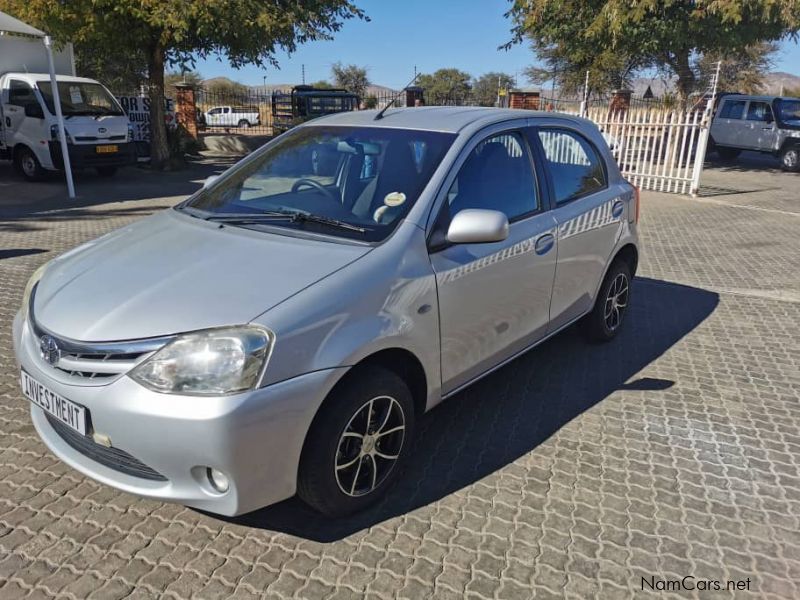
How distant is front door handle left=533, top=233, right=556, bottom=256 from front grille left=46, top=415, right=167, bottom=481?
7.65ft

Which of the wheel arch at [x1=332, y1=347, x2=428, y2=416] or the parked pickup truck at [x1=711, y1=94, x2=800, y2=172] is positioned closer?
the wheel arch at [x1=332, y1=347, x2=428, y2=416]

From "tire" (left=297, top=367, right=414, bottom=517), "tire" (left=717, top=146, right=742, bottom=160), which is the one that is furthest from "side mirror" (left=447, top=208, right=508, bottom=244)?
"tire" (left=717, top=146, right=742, bottom=160)

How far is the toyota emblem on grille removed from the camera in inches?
99.2

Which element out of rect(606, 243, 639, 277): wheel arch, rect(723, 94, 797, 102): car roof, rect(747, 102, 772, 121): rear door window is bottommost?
rect(606, 243, 639, 277): wheel arch

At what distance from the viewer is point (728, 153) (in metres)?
21.3

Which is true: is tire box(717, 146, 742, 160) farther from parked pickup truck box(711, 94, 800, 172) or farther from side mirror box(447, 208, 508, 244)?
side mirror box(447, 208, 508, 244)

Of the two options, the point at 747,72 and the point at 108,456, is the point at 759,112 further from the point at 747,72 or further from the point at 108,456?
the point at 747,72

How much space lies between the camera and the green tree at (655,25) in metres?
14.5

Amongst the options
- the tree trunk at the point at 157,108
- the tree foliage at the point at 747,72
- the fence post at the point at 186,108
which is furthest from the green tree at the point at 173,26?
the tree foliage at the point at 747,72

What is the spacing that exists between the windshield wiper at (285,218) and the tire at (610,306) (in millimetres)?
2404

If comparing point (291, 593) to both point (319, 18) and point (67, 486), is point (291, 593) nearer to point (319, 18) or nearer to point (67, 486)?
point (67, 486)

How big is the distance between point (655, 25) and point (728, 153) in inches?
311

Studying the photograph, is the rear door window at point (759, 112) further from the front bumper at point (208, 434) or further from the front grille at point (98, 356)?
the front grille at point (98, 356)

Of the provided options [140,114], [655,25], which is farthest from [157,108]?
[655,25]
